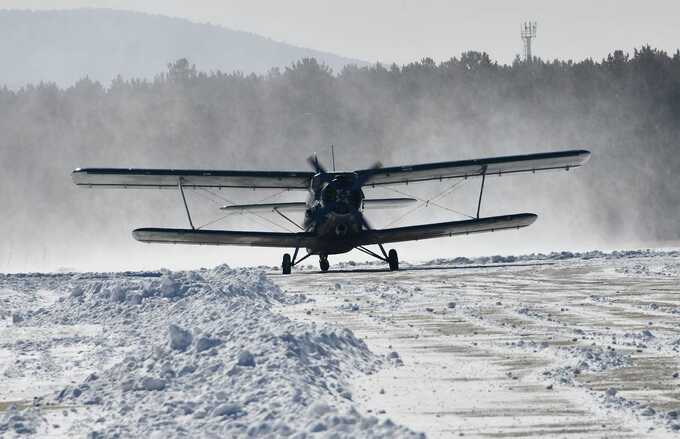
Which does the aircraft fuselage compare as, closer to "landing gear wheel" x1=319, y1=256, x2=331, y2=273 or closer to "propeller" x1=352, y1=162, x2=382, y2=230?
"propeller" x1=352, y1=162, x2=382, y2=230

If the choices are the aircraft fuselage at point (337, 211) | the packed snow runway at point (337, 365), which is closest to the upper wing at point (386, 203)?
the aircraft fuselage at point (337, 211)

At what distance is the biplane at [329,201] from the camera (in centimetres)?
2678

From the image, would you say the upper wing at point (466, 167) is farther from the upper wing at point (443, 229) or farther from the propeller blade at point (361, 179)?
the upper wing at point (443, 229)

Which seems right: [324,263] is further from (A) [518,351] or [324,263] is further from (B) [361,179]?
(A) [518,351]

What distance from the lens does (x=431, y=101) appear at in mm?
88875

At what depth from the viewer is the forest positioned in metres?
75.1

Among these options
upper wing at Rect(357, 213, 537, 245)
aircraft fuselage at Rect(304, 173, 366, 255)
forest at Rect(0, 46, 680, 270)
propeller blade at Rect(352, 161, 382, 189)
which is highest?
forest at Rect(0, 46, 680, 270)

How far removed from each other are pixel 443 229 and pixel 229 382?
19.8 m

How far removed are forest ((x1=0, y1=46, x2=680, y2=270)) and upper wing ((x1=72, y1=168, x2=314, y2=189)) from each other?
43.8 metres

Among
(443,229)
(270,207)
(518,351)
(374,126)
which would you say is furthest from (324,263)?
(374,126)

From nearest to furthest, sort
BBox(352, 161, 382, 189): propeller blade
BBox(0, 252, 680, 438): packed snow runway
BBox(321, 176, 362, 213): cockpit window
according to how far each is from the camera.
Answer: BBox(0, 252, 680, 438): packed snow runway
BBox(321, 176, 362, 213): cockpit window
BBox(352, 161, 382, 189): propeller blade

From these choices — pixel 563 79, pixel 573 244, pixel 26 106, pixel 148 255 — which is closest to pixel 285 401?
pixel 148 255

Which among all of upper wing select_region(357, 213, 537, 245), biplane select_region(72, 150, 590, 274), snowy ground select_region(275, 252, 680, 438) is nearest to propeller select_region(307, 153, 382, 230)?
biplane select_region(72, 150, 590, 274)

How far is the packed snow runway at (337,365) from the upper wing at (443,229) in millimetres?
8874
